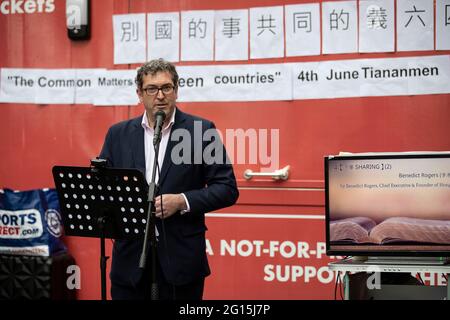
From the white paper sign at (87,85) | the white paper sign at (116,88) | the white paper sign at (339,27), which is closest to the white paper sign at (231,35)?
the white paper sign at (339,27)

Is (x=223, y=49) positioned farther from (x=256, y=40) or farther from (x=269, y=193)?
(x=269, y=193)

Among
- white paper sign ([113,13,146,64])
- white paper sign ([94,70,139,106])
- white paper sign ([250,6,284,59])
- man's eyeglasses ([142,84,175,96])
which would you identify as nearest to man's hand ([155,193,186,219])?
man's eyeglasses ([142,84,175,96])

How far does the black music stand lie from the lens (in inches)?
137

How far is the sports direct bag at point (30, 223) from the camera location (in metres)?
5.52

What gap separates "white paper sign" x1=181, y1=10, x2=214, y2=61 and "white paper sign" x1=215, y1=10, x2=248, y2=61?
5 cm

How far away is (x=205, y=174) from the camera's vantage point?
155 inches

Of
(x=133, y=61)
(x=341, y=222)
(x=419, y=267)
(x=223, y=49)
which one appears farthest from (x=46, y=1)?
(x=419, y=267)

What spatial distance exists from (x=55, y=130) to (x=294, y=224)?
204 cm

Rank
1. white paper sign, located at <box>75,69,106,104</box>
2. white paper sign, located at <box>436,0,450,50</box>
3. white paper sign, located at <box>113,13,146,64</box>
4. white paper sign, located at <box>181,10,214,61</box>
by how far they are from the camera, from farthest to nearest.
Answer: white paper sign, located at <box>75,69,106,104</box>
white paper sign, located at <box>113,13,146,64</box>
white paper sign, located at <box>181,10,214,61</box>
white paper sign, located at <box>436,0,450,50</box>

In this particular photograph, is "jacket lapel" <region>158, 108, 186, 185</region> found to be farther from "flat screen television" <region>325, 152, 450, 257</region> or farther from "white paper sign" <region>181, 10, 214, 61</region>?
"white paper sign" <region>181, 10, 214, 61</region>

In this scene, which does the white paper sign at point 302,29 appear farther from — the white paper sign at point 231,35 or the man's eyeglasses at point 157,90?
the man's eyeglasses at point 157,90

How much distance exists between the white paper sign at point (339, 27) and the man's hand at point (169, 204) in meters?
1.93

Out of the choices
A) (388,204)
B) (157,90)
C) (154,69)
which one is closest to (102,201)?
(157,90)

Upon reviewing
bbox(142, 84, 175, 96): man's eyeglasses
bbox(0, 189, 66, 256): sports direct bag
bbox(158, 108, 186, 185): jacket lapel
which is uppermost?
bbox(142, 84, 175, 96): man's eyeglasses
